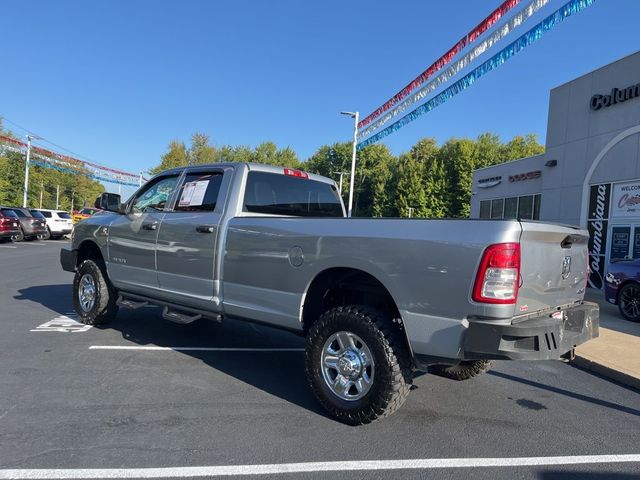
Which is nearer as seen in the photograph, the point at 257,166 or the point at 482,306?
the point at 482,306

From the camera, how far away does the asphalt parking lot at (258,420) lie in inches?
122

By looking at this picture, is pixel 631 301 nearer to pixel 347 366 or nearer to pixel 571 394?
pixel 571 394

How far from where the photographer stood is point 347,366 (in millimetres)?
3779

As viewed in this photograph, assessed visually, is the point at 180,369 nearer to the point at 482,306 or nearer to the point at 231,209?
the point at 231,209

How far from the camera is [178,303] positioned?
5.15m

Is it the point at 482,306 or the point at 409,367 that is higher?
the point at 482,306

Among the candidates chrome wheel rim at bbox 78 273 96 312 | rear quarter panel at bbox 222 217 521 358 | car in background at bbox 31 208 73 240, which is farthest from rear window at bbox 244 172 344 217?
car in background at bbox 31 208 73 240

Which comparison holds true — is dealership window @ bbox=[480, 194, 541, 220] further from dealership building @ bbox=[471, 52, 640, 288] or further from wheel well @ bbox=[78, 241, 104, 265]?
wheel well @ bbox=[78, 241, 104, 265]

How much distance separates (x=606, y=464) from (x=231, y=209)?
3.58 metres

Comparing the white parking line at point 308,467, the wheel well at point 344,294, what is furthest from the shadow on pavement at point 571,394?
the wheel well at point 344,294

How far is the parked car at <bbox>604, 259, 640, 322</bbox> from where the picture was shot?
29.9ft

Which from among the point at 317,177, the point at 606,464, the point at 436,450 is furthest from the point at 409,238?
the point at 317,177

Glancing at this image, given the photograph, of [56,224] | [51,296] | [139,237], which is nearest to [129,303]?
[139,237]

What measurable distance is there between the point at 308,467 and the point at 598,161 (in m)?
14.9
